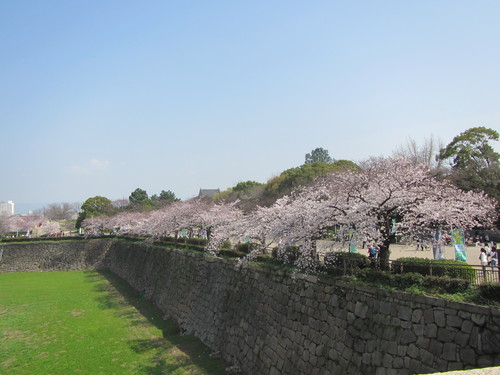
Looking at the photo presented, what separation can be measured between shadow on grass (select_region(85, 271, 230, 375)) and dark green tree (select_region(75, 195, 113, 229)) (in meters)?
45.2

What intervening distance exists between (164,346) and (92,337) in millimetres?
4353

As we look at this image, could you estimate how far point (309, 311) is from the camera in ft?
37.5

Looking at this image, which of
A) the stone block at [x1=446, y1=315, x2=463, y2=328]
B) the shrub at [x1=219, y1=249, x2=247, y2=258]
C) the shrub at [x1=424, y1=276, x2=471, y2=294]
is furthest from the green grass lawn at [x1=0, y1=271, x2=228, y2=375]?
the stone block at [x1=446, y1=315, x2=463, y2=328]

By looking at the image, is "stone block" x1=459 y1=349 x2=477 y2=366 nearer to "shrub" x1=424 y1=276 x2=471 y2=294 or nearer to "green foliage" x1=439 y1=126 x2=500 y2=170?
"shrub" x1=424 y1=276 x2=471 y2=294

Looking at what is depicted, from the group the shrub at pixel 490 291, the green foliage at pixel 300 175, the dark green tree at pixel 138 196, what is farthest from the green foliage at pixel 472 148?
the dark green tree at pixel 138 196

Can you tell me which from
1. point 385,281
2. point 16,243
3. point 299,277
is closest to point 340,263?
point 299,277

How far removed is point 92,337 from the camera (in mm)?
18891

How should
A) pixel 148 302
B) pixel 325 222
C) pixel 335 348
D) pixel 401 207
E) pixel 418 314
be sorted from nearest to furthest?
pixel 418 314, pixel 335 348, pixel 401 207, pixel 325 222, pixel 148 302

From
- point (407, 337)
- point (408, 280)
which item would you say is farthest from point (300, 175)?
point (407, 337)

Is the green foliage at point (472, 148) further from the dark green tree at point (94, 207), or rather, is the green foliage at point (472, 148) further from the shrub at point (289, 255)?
the dark green tree at point (94, 207)

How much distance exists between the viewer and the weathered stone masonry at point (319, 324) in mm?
7242

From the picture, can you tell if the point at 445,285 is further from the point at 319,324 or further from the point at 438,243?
the point at 438,243

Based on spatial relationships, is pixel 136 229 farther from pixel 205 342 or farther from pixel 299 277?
pixel 299 277

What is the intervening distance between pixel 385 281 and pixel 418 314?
1.54 m
